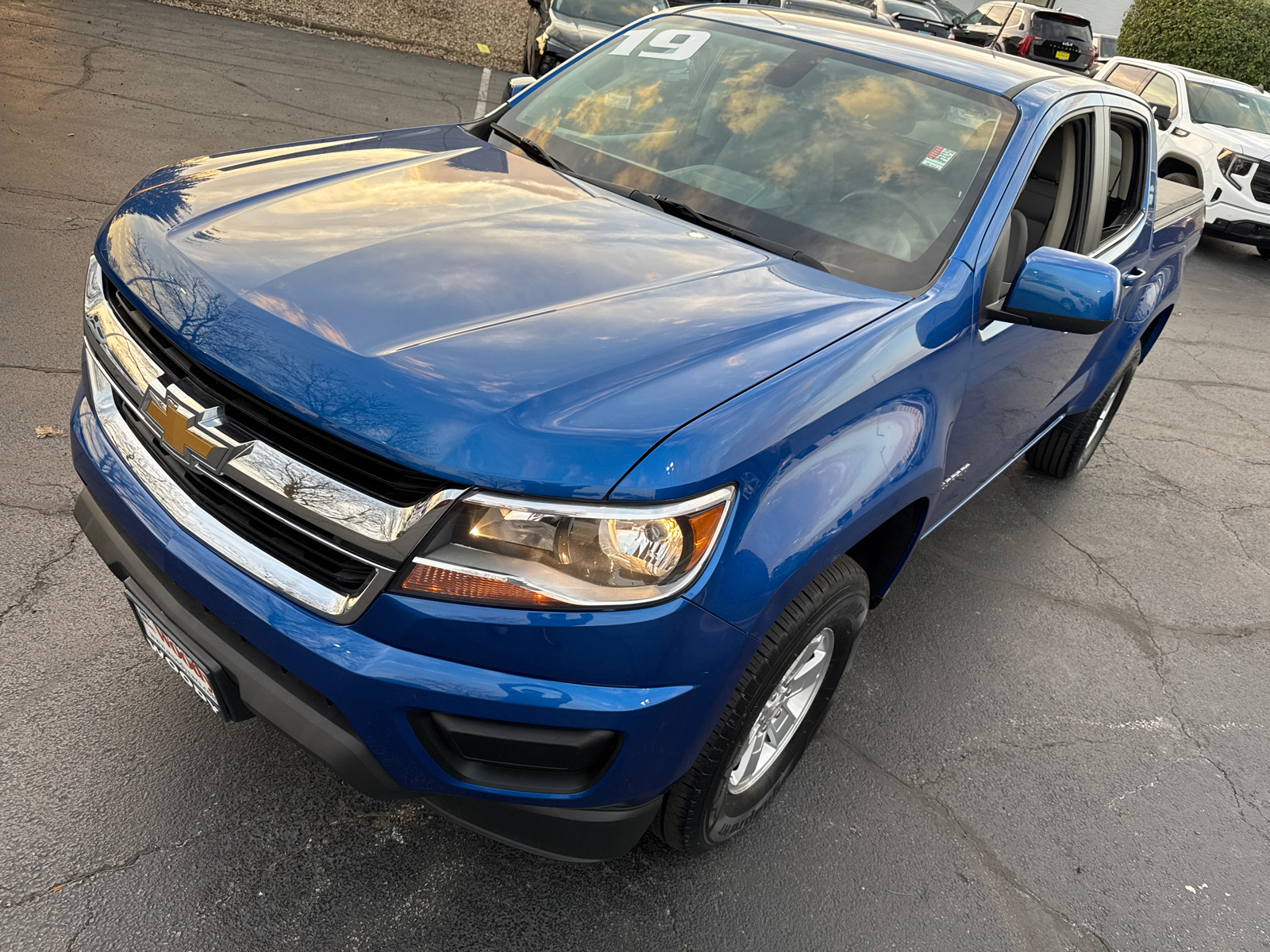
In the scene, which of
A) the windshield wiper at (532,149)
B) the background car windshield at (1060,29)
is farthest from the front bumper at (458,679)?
the background car windshield at (1060,29)

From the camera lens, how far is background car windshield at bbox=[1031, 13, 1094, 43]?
16469mm

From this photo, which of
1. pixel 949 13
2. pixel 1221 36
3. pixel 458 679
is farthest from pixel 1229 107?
pixel 458 679

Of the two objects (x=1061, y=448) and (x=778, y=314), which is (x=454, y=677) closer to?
(x=778, y=314)

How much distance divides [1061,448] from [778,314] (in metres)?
3.14

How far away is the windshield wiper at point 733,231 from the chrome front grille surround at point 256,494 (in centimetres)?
128

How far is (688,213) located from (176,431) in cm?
145

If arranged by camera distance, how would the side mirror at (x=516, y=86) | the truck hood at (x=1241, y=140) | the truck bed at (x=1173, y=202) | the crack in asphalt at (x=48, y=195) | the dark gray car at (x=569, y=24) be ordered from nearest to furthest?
the side mirror at (x=516, y=86), the truck bed at (x=1173, y=202), the crack in asphalt at (x=48, y=195), the dark gray car at (x=569, y=24), the truck hood at (x=1241, y=140)

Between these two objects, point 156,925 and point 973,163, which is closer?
point 156,925

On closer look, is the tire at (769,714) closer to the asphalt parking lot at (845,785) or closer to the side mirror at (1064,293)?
the asphalt parking lot at (845,785)

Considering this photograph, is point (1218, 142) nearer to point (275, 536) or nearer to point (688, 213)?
point (688, 213)

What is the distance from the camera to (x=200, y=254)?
2010 mm

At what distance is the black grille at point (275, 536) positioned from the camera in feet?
5.62

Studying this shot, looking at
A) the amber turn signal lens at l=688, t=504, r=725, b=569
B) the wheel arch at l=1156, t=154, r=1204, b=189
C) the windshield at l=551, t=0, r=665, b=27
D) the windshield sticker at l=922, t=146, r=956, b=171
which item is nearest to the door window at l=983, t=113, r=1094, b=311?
the windshield sticker at l=922, t=146, r=956, b=171

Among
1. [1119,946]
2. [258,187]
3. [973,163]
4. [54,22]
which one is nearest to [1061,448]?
[973,163]
